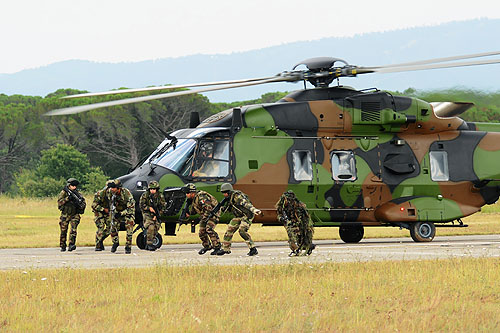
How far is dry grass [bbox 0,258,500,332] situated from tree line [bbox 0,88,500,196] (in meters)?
45.3

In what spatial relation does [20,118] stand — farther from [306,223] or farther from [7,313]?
[7,313]

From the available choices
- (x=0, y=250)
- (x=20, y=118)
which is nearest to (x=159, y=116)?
(x=20, y=118)

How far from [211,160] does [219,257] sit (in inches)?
155

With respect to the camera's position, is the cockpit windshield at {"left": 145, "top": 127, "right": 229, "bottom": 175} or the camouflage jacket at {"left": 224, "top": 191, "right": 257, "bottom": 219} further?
the cockpit windshield at {"left": 145, "top": 127, "right": 229, "bottom": 175}

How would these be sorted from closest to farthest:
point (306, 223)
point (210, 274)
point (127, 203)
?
point (210, 274)
point (306, 223)
point (127, 203)

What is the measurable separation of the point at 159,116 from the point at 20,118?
44.2 feet

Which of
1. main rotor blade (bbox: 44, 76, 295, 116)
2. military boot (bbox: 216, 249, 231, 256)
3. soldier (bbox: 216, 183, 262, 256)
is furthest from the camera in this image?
military boot (bbox: 216, 249, 231, 256)

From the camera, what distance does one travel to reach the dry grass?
385 inches

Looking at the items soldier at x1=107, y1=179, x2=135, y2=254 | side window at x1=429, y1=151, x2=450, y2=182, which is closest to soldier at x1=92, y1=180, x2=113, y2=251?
soldier at x1=107, y1=179, x2=135, y2=254

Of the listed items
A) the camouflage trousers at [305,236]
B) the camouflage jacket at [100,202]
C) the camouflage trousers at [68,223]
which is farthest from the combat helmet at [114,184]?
the camouflage trousers at [305,236]

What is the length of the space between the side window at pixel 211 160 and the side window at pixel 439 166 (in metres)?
6.10

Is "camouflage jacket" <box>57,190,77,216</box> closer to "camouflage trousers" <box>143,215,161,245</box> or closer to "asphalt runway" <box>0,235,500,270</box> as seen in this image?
"asphalt runway" <box>0,235,500,270</box>

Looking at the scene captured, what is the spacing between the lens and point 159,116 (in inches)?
2756

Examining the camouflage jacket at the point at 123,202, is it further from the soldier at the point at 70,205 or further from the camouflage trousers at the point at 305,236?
the camouflage trousers at the point at 305,236
